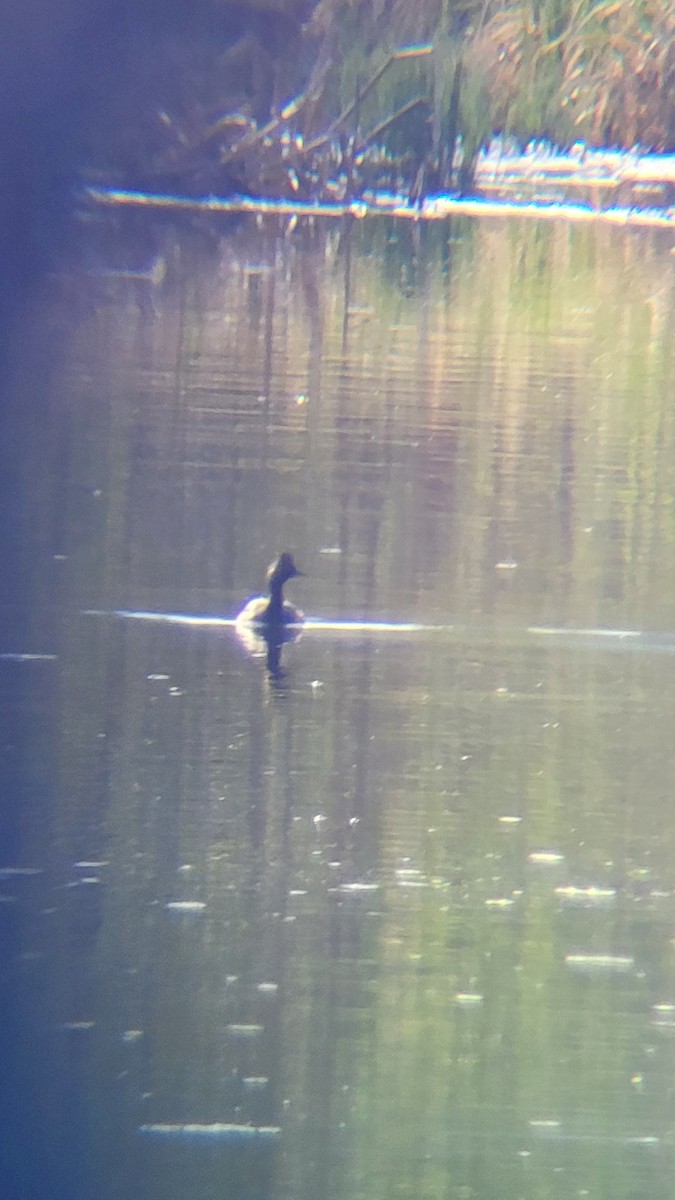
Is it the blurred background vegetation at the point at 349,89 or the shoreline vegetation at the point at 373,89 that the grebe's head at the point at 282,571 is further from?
the shoreline vegetation at the point at 373,89

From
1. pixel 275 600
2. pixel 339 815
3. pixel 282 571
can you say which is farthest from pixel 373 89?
pixel 339 815

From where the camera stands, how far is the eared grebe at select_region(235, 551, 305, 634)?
8.18 metres

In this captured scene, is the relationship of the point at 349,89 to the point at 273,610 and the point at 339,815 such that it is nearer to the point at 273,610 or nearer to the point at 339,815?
the point at 273,610

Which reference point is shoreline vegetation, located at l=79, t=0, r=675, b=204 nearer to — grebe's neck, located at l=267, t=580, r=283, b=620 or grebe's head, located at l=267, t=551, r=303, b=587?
grebe's head, located at l=267, t=551, r=303, b=587

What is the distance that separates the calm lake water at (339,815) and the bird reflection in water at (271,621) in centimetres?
11

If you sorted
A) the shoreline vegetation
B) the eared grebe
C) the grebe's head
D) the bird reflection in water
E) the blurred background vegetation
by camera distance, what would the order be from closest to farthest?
1. the bird reflection in water
2. the eared grebe
3. the grebe's head
4. the blurred background vegetation
5. the shoreline vegetation

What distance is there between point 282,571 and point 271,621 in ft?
1.03

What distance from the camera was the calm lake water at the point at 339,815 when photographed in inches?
171

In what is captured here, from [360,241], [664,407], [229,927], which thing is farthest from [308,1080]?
[360,241]

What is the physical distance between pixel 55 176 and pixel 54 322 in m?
6.77

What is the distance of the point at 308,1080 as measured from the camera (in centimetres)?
449

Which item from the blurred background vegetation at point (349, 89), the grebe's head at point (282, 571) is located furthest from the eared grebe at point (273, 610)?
the blurred background vegetation at point (349, 89)

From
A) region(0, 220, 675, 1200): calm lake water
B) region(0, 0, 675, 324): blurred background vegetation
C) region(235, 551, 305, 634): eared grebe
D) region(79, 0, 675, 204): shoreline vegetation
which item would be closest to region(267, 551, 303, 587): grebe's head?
region(235, 551, 305, 634): eared grebe

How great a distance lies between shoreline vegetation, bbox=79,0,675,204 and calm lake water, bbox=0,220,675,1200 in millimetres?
15243
